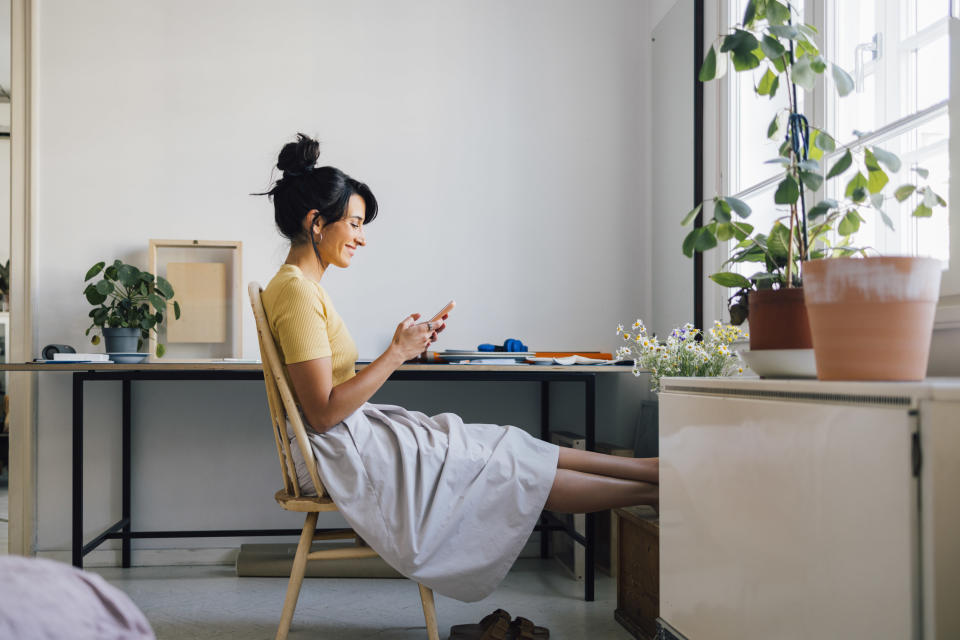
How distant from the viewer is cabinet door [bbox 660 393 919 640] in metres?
0.78

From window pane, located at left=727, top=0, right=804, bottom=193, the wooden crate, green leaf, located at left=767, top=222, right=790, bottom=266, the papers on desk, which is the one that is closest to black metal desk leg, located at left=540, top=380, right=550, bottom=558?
the papers on desk

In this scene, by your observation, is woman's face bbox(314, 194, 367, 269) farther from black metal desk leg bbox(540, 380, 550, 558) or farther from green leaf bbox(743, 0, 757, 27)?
black metal desk leg bbox(540, 380, 550, 558)

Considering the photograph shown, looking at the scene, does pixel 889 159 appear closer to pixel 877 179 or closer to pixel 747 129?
pixel 877 179

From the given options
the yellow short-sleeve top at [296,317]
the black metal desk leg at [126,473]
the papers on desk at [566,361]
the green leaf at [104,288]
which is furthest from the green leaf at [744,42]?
the black metal desk leg at [126,473]

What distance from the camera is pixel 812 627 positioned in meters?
0.89

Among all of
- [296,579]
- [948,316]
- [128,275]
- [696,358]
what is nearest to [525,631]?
[296,579]

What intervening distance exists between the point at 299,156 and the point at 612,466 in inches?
44.8

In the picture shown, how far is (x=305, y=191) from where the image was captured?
190 cm

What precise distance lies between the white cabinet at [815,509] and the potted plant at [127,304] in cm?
194

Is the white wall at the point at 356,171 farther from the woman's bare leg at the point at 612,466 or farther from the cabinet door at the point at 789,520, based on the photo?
the cabinet door at the point at 789,520

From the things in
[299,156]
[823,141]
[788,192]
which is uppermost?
[299,156]

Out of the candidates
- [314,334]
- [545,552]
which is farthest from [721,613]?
[545,552]

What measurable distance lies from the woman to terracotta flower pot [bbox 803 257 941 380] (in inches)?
34.4

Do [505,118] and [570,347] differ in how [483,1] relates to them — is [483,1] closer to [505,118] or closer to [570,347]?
[505,118]
